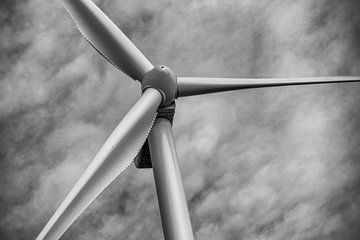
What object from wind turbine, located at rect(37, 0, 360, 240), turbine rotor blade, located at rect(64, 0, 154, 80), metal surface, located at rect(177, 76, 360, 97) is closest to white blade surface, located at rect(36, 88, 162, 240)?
wind turbine, located at rect(37, 0, 360, 240)

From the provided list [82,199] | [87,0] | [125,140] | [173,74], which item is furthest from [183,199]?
[87,0]

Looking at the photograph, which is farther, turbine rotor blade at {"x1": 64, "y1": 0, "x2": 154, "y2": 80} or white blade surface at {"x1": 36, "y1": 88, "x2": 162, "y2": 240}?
turbine rotor blade at {"x1": 64, "y1": 0, "x2": 154, "y2": 80}

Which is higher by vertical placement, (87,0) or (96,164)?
(87,0)

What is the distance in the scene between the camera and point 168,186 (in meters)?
17.2

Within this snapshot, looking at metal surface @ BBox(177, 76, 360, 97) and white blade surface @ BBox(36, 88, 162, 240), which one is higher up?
metal surface @ BBox(177, 76, 360, 97)

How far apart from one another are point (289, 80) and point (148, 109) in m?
7.49

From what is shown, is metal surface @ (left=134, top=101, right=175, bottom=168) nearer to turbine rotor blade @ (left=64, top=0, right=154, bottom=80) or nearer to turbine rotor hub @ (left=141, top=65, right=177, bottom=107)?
turbine rotor hub @ (left=141, top=65, right=177, bottom=107)

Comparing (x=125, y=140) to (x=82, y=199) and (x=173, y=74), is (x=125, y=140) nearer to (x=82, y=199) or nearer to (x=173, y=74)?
(x=82, y=199)

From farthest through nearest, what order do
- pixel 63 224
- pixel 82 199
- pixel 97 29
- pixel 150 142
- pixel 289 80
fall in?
1. pixel 289 80
2. pixel 97 29
3. pixel 150 142
4. pixel 82 199
5. pixel 63 224

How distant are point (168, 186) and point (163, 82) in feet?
15.7

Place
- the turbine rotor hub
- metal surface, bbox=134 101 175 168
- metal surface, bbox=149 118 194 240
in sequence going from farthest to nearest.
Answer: metal surface, bbox=134 101 175 168 → the turbine rotor hub → metal surface, bbox=149 118 194 240

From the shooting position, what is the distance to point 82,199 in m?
13.9

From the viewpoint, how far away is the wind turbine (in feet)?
47.2

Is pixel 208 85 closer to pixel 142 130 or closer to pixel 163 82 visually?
pixel 163 82
